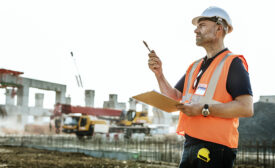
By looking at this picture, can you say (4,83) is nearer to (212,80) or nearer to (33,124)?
(33,124)

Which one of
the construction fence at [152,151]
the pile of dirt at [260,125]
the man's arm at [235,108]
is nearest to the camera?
the man's arm at [235,108]

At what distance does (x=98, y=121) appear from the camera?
70.5 feet

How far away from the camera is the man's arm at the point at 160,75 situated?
242 centimetres

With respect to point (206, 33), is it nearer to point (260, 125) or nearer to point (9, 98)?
point (260, 125)

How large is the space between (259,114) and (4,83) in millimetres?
19970

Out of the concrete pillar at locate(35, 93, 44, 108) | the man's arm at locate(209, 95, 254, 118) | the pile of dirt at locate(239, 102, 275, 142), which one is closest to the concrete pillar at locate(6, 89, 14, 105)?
the concrete pillar at locate(35, 93, 44, 108)

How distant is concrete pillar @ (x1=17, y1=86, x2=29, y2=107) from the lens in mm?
25906

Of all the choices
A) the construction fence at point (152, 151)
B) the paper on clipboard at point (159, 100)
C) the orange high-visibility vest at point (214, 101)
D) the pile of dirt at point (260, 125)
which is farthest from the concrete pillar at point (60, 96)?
the orange high-visibility vest at point (214, 101)

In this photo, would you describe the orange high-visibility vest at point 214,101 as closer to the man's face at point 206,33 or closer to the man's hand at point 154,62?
the man's face at point 206,33

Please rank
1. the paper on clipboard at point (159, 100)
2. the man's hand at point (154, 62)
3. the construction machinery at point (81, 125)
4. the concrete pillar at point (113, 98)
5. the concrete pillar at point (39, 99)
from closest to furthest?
the paper on clipboard at point (159, 100), the man's hand at point (154, 62), the construction machinery at point (81, 125), the concrete pillar at point (39, 99), the concrete pillar at point (113, 98)

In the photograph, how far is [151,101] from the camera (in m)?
2.18

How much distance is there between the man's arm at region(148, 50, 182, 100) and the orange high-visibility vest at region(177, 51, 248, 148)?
0.98 feet

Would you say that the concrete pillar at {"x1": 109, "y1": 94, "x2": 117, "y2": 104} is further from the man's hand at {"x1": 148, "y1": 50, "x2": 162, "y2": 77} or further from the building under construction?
the man's hand at {"x1": 148, "y1": 50, "x2": 162, "y2": 77}

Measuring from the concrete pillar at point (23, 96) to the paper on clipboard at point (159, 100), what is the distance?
2573cm
